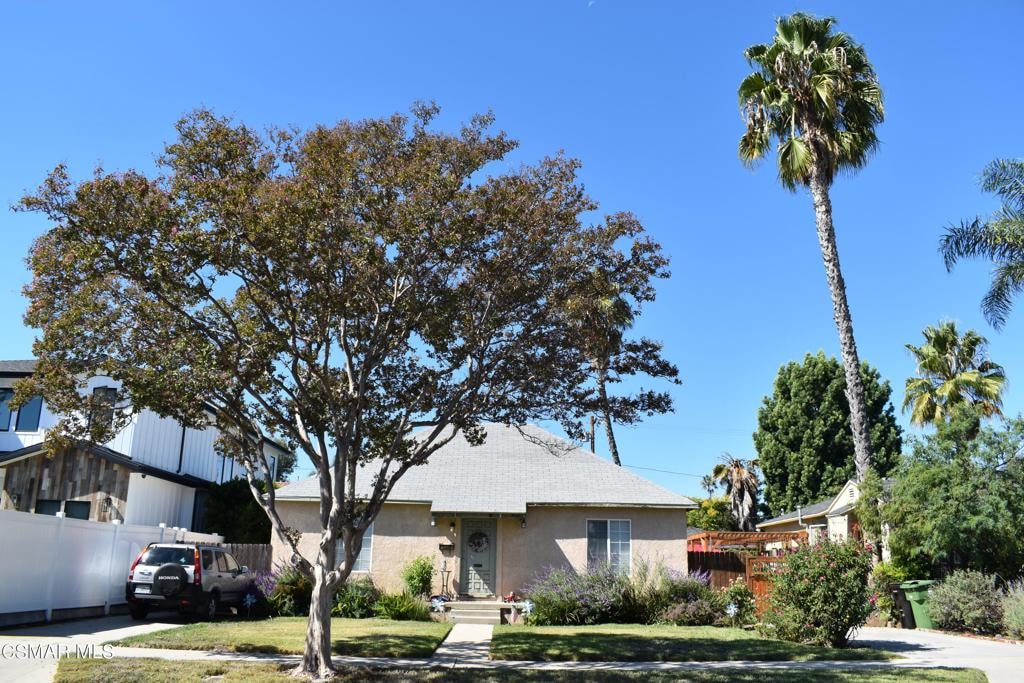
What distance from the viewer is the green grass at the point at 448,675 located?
10.5 meters

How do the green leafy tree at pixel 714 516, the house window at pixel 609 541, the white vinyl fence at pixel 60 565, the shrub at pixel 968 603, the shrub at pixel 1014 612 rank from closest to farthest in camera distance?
the white vinyl fence at pixel 60 565 < the shrub at pixel 1014 612 < the shrub at pixel 968 603 < the house window at pixel 609 541 < the green leafy tree at pixel 714 516

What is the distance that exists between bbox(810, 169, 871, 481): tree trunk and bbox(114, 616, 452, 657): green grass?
1262 cm

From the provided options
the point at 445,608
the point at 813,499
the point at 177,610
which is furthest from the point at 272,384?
the point at 813,499

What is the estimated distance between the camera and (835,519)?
96.3 ft

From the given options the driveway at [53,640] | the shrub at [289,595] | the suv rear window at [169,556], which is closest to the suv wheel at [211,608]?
the driveway at [53,640]

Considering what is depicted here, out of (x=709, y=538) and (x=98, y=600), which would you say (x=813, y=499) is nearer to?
(x=709, y=538)

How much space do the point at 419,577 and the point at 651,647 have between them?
840cm

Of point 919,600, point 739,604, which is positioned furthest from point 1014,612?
point 739,604

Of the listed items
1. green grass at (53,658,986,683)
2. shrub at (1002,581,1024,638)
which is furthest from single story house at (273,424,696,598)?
green grass at (53,658,986,683)

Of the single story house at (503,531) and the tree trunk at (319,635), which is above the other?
the single story house at (503,531)

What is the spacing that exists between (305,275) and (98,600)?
446 inches

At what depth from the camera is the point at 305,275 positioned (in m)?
11.1

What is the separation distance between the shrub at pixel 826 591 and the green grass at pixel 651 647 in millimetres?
382

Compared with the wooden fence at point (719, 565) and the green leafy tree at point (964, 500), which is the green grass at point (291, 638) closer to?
the wooden fence at point (719, 565)
